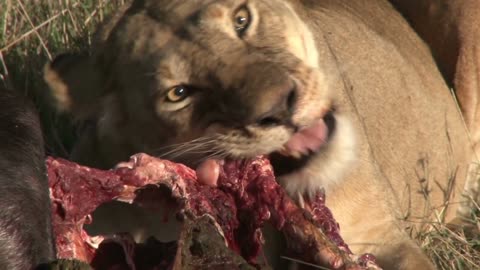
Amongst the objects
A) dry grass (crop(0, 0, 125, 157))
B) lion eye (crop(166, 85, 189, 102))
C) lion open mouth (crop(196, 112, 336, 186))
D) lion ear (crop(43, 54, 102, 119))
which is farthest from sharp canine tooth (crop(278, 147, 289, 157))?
dry grass (crop(0, 0, 125, 157))

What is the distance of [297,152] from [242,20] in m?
0.45

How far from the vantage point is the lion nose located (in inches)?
97.7

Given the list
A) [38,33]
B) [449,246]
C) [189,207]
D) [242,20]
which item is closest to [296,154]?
[189,207]

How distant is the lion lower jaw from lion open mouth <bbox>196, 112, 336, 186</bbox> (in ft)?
0.04

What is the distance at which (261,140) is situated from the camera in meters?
2.55

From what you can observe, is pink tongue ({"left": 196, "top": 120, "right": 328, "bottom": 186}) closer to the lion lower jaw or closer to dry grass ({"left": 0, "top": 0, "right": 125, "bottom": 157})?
the lion lower jaw

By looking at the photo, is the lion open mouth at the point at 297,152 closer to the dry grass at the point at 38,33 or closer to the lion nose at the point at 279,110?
the lion nose at the point at 279,110

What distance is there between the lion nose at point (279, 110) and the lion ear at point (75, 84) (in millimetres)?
767

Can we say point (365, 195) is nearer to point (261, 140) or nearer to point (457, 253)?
point (457, 253)

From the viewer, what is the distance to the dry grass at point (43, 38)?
4.21 meters

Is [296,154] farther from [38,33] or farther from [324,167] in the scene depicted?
[38,33]

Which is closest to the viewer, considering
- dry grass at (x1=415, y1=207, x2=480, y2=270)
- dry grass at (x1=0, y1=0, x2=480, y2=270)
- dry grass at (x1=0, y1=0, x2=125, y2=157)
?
dry grass at (x1=415, y1=207, x2=480, y2=270)

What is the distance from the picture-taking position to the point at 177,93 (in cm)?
279

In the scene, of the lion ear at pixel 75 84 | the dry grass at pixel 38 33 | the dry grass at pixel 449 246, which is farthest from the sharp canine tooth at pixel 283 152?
the dry grass at pixel 38 33
